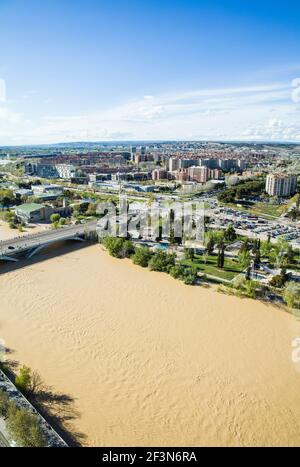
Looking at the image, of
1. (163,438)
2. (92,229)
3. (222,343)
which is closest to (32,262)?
(92,229)

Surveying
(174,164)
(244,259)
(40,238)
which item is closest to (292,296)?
(244,259)

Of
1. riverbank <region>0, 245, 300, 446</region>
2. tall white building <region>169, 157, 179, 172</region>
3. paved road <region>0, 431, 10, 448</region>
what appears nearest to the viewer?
paved road <region>0, 431, 10, 448</region>

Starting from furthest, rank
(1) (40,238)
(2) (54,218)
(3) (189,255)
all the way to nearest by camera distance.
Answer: (2) (54,218)
(1) (40,238)
(3) (189,255)

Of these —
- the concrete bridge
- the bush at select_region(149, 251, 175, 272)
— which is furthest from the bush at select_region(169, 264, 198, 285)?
the concrete bridge

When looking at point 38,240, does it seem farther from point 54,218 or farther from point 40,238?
point 54,218

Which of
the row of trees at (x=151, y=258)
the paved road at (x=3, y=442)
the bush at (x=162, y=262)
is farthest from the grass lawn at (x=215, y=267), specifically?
the paved road at (x=3, y=442)

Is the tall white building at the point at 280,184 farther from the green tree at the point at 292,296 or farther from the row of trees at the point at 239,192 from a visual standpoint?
the green tree at the point at 292,296

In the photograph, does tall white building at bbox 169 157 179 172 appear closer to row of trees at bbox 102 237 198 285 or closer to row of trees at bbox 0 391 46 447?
row of trees at bbox 102 237 198 285
